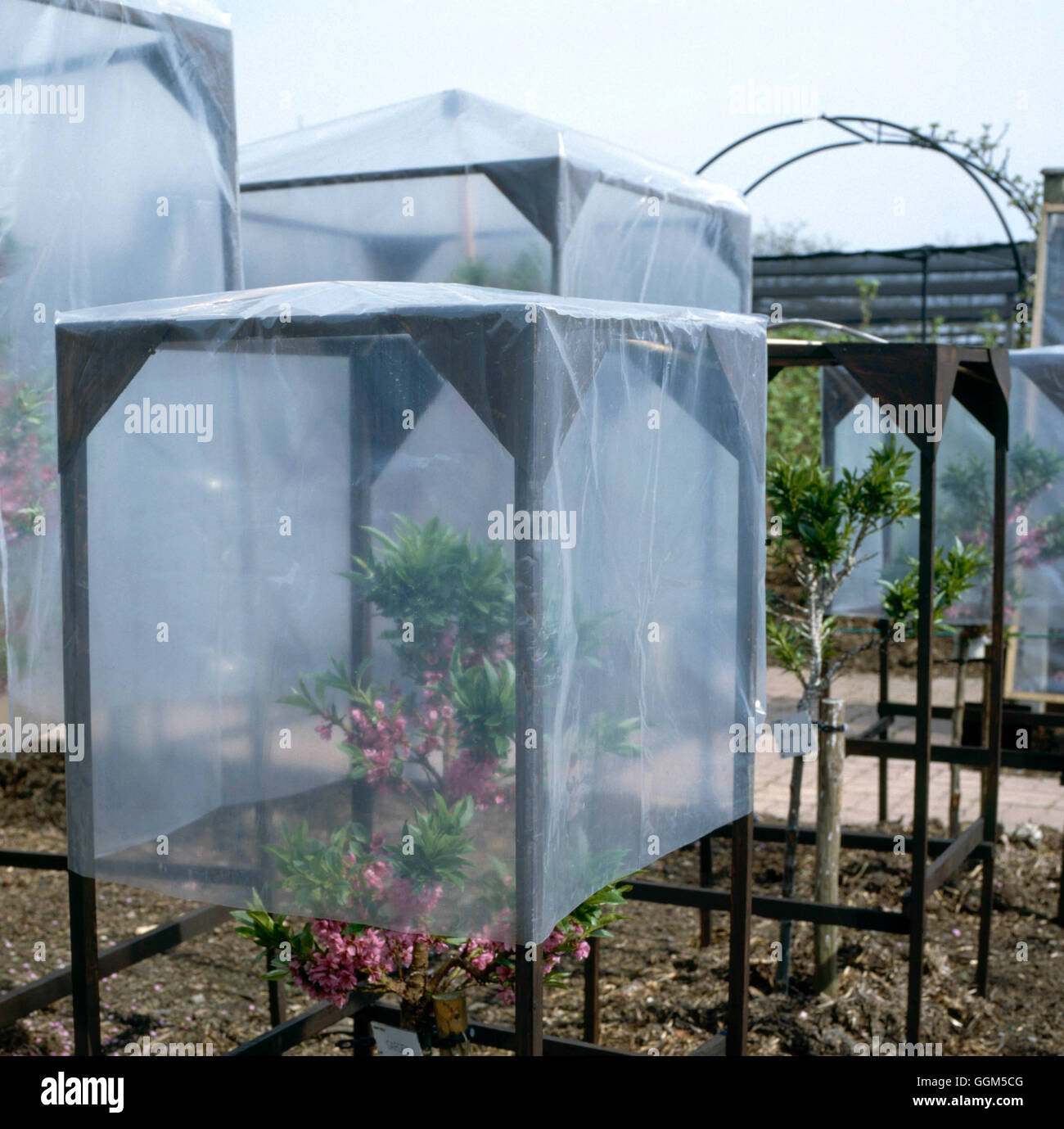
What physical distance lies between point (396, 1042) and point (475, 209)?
3.08 m

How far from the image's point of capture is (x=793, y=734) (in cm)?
347

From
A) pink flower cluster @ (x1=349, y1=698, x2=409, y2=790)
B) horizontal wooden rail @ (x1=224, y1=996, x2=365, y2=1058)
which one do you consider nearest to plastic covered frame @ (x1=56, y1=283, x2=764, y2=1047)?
pink flower cluster @ (x1=349, y1=698, x2=409, y2=790)

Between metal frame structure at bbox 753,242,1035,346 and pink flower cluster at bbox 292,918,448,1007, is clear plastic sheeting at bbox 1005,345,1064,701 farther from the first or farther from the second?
metal frame structure at bbox 753,242,1035,346

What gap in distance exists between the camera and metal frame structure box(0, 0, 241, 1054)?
8.80 feet

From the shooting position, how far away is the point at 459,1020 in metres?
2.81

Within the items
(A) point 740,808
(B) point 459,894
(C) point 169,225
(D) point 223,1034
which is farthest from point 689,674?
(D) point 223,1034

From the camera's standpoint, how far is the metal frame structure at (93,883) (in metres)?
2.68

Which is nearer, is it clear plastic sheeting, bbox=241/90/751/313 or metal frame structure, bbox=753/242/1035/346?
clear plastic sheeting, bbox=241/90/751/313

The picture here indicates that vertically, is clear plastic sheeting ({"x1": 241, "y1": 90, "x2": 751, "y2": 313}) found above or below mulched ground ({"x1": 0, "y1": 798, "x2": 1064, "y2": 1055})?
above

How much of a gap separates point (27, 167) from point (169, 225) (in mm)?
448

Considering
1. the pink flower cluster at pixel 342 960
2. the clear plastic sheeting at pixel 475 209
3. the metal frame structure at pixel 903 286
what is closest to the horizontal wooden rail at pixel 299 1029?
the pink flower cluster at pixel 342 960

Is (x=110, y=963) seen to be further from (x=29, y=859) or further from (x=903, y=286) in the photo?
(x=903, y=286)

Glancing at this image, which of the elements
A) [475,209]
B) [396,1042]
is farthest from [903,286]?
[396,1042]

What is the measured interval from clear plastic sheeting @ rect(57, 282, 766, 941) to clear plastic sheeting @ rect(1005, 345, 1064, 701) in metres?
2.39
